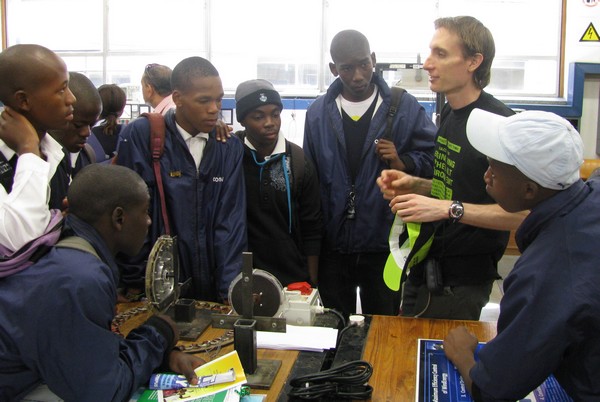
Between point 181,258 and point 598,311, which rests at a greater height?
point 598,311

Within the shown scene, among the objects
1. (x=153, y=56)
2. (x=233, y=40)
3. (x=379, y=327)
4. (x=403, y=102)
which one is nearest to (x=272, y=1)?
(x=233, y=40)

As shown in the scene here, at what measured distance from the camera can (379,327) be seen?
169 centimetres

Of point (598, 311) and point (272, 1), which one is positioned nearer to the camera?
point (598, 311)

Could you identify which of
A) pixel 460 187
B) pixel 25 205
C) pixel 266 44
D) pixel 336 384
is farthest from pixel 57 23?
pixel 336 384

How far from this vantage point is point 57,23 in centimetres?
632

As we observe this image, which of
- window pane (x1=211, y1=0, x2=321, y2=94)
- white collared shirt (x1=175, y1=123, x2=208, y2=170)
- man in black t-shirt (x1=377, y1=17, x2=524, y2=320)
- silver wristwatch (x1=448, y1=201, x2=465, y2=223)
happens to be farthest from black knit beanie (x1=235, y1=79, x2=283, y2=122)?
window pane (x1=211, y1=0, x2=321, y2=94)

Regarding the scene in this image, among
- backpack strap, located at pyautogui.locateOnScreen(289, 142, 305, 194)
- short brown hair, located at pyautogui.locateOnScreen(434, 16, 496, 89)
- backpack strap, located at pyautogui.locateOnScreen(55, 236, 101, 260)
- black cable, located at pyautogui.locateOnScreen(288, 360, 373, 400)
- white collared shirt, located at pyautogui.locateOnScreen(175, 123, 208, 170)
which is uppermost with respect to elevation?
short brown hair, located at pyautogui.locateOnScreen(434, 16, 496, 89)

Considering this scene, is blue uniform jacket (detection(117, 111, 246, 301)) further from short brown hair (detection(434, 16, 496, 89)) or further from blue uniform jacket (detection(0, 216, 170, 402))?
short brown hair (detection(434, 16, 496, 89))

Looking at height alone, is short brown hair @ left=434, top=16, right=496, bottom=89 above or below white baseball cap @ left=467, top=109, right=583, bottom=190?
above

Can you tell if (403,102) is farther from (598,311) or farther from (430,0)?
(430,0)

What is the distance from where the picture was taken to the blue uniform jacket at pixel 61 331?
1136 mm

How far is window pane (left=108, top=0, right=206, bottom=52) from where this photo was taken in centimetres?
585

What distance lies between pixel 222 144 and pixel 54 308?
1.10 metres

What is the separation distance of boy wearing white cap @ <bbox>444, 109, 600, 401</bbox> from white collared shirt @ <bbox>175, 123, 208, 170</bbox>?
113cm
